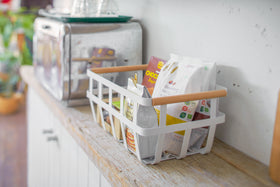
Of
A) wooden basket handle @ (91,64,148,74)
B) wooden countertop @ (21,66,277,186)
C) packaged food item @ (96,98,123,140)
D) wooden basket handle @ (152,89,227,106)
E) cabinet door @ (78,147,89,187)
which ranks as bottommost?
cabinet door @ (78,147,89,187)

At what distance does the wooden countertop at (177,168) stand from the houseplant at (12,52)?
8.43ft

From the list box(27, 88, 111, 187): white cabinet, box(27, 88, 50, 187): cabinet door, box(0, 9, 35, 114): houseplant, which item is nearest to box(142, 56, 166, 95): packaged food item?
box(27, 88, 111, 187): white cabinet

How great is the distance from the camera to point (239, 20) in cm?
80

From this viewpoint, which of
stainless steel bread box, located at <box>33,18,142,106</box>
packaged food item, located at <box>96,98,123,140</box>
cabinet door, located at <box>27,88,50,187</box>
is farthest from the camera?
cabinet door, located at <box>27,88,50,187</box>

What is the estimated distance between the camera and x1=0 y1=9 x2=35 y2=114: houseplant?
3279mm

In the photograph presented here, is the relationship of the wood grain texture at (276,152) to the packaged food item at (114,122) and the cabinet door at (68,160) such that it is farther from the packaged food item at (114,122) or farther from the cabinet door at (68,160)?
the cabinet door at (68,160)

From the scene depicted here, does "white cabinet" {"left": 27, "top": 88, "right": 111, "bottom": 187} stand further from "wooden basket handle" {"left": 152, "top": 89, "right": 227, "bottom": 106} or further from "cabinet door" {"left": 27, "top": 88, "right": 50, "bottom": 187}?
"wooden basket handle" {"left": 152, "top": 89, "right": 227, "bottom": 106}

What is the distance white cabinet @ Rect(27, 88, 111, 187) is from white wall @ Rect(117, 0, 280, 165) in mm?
391

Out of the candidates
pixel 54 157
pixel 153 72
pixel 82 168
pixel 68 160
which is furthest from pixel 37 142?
pixel 153 72

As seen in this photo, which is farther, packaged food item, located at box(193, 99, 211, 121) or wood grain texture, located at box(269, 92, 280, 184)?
packaged food item, located at box(193, 99, 211, 121)

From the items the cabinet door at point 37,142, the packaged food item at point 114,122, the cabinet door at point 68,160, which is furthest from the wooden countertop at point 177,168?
the cabinet door at point 37,142

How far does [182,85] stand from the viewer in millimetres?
785

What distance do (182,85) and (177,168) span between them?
205mm

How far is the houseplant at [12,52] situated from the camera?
3279 millimetres
